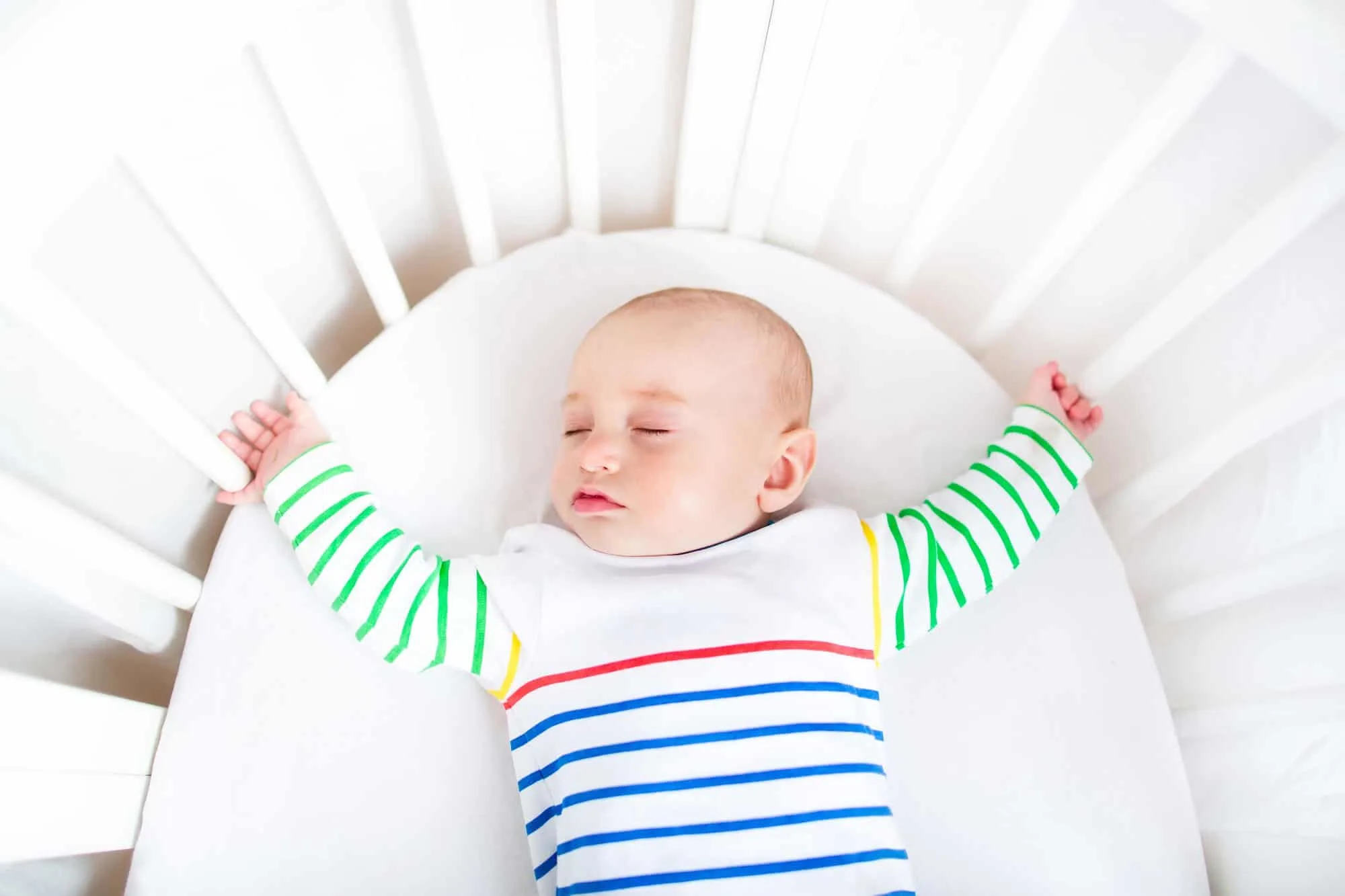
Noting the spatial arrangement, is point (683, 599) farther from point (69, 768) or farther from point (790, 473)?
point (69, 768)

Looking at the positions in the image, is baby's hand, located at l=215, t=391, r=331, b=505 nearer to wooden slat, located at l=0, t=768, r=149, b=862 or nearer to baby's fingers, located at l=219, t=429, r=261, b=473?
baby's fingers, located at l=219, t=429, r=261, b=473

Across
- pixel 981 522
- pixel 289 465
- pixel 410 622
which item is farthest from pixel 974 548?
pixel 289 465

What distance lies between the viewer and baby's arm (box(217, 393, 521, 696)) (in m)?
0.72

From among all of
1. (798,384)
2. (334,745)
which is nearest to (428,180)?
(798,384)

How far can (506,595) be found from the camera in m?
0.72

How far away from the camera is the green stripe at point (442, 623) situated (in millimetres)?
719

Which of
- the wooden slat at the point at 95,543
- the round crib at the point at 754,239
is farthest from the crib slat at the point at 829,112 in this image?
the wooden slat at the point at 95,543

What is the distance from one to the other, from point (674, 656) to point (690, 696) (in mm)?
33

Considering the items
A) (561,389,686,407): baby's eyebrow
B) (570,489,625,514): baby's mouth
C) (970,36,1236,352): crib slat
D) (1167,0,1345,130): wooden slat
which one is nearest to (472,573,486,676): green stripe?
(570,489,625,514): baby's mouth

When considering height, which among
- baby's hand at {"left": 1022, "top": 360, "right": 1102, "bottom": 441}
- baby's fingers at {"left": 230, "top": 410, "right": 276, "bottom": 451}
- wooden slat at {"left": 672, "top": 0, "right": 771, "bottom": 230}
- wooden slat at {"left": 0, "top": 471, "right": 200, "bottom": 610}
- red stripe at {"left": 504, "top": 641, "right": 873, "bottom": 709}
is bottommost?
red stripe at {"left": 504, "top": 641, "right": 873, "bottom": 709}

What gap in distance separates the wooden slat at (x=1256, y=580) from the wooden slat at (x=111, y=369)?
0.81 metres

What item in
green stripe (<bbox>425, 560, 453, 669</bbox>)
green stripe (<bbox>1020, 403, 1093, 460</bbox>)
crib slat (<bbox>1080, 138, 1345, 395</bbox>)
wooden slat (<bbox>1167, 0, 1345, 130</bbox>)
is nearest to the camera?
wooden slat (<bbox>1167, 0, 1345, 130</bbox>)

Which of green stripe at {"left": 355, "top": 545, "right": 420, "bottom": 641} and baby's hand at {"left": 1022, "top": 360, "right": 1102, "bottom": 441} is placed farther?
baby's hand at {"left": 1022, "top": 360, "right": 1102, "bottom": 441}

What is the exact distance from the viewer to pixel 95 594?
0.66m
